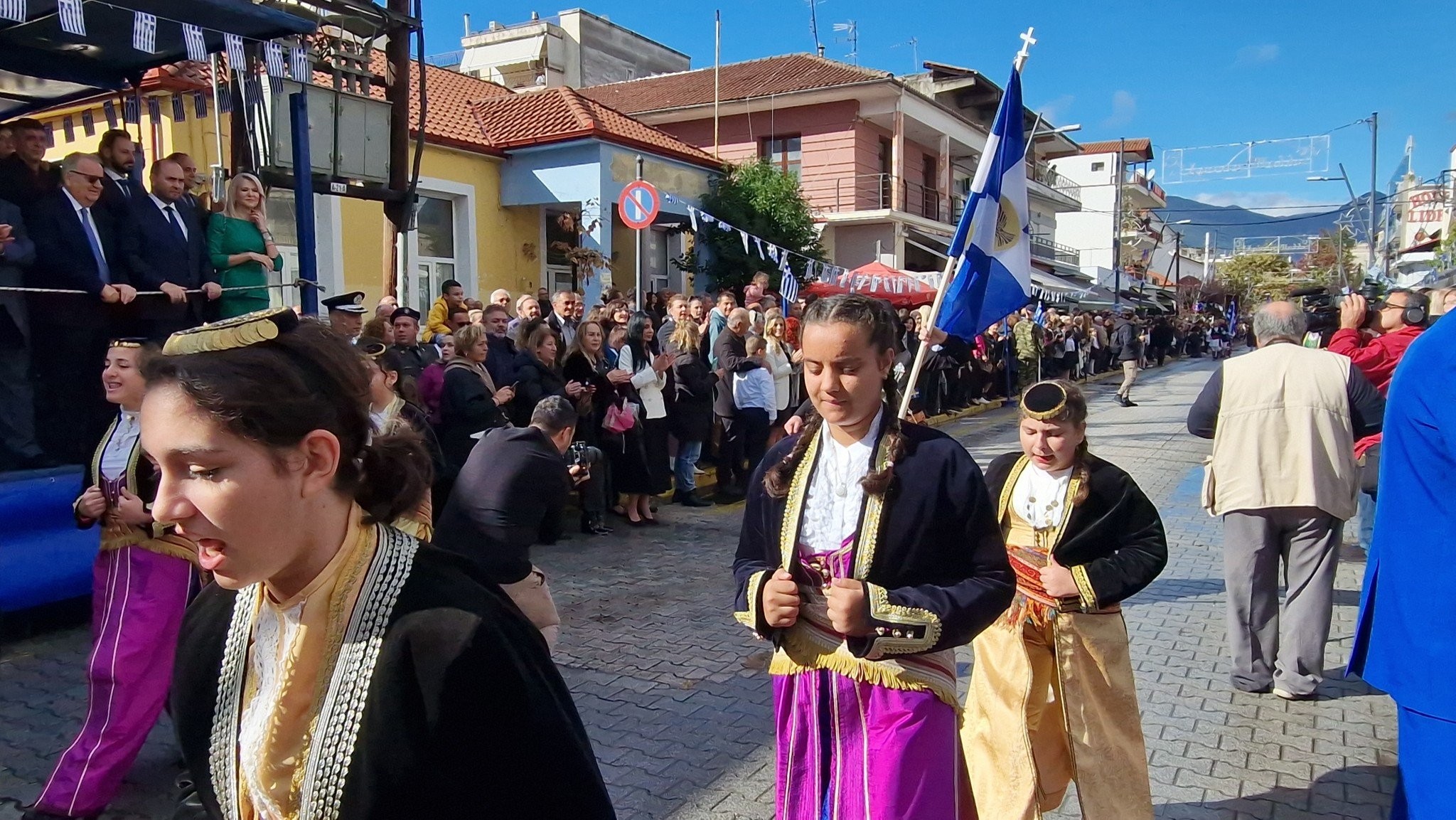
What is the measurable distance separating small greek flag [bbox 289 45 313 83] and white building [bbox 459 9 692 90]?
769 inches

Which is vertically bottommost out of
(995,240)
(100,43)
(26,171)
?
(995,240)

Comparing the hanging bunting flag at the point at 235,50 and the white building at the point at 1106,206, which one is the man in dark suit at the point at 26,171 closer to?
the hanging bunting flag at the point at 235,50

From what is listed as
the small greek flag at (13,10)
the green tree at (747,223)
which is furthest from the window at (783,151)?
the small greek flag at (13,10)

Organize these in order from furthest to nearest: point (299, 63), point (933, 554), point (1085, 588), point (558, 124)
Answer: point (558, 124)
point (299, 63)
point (1085, 588)
point (933, 554)

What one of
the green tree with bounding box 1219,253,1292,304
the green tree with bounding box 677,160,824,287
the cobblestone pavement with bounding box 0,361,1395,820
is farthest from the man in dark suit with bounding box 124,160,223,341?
Answer: the green tree with bounding box 1219,253,1292,304

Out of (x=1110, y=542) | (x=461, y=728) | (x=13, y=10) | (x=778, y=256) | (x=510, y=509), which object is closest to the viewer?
(x=461, y=728)

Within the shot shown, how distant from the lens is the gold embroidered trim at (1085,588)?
10.5 feet

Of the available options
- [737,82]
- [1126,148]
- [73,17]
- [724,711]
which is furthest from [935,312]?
[1126,148]

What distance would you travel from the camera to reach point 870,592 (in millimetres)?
2295

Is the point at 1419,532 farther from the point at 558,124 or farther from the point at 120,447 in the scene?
the point at 558,124

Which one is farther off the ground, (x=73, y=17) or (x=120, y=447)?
(x=73, y=17)

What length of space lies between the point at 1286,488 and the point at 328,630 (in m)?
4.46

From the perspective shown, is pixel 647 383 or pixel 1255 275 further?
pixel 1255 275

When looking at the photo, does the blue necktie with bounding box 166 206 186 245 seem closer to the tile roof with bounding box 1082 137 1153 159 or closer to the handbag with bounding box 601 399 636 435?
the handbag with bounding box 601 399 636 435
